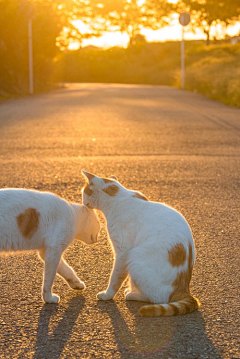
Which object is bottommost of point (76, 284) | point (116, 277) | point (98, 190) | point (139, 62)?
point (76, 284)

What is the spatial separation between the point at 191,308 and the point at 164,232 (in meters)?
0.52

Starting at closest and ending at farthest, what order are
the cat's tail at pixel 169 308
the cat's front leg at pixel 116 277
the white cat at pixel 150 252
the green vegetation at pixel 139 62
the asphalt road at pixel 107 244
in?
the asphalt road at pixel 107 244
the cat's tail at pixel 169 308
the white cat at pixel 150 252
the cat's front leg at pixel 116 277
the green vegetation at pixel 139 62

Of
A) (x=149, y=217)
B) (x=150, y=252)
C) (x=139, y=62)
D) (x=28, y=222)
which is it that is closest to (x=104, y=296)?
(x=150, y=252)

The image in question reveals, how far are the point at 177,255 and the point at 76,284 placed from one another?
0.88m

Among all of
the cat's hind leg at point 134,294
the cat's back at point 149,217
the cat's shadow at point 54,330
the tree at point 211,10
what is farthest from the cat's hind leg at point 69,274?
the tree at point 211,10

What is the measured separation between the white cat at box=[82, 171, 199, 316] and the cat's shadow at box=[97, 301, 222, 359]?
7 cm

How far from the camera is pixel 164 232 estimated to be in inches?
148

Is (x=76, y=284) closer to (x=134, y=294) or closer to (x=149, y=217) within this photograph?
(x=134, y=294)

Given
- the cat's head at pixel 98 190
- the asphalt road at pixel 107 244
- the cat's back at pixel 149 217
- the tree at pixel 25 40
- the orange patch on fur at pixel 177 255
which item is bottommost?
the asphalt road at pixel 107 244

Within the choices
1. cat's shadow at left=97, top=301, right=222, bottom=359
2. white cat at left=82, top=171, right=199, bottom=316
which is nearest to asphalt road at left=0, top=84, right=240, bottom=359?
cat's shadow at left=97, top=301, right=222, bottom=359

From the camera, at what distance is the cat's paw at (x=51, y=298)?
153 inches

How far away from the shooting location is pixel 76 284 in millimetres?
4184

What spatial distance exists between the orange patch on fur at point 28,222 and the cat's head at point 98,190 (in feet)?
1.77

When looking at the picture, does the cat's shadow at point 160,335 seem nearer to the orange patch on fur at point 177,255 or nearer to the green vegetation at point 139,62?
the orange patch on fur at point 177,255
